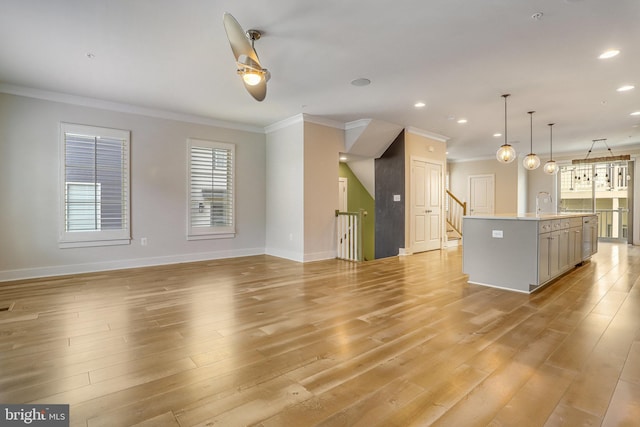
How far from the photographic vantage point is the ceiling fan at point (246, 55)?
2.47 metres

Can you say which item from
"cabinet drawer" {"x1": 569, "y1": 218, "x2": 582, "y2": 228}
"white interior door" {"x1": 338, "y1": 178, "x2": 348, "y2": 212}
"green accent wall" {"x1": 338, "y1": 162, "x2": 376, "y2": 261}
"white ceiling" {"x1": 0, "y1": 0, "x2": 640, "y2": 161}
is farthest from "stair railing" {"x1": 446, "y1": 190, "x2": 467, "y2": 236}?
"white ceiling" {"x1": 0, "y1": 0, "x2": 640, "y2": 161}

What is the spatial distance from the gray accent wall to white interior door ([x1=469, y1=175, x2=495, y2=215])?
5.15 m

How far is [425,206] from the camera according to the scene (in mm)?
7656

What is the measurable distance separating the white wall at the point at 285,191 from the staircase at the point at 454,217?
15.1 ft

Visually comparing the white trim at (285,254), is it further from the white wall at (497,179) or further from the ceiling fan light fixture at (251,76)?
the white wall at (497,179)

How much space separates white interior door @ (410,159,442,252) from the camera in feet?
24.2

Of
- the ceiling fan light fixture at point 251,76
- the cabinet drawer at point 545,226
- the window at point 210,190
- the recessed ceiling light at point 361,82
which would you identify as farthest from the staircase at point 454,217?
the ceiling fan light fixture at point 251,76

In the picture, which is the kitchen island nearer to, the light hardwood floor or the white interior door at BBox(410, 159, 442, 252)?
the light hardwood floor

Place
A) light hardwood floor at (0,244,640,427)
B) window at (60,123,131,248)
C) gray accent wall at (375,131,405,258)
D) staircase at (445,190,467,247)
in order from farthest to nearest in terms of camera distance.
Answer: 1. staircase at (445,190,467,247)
2. gray accent wall at (375,131,405,258)
3. window at (60,123,131,248)
4. light hardwood floor at (0,244,640,427)

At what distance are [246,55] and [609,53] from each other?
394 cm

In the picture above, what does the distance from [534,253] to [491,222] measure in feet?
2.04

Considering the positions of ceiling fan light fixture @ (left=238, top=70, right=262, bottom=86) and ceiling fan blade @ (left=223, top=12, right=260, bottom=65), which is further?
ceiling fan light fixture @ (left=238, top=70, right=262, bottom=86)

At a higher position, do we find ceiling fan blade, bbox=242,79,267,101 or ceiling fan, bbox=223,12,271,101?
ceiling fan, bbox=223,12,271,101

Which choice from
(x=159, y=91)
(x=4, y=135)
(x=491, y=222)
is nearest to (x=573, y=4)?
(x=491, y=222)
